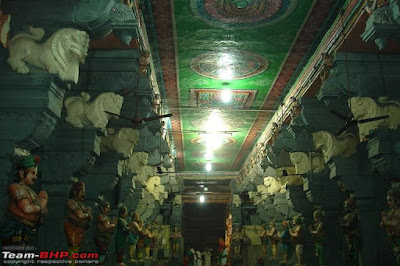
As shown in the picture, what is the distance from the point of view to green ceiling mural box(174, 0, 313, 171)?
730 centimetres

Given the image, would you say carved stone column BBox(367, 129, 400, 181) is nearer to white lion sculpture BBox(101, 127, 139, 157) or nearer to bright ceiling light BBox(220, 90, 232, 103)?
white lion sculpture BBox(101, 127, 139, 157)

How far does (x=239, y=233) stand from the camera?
2166cm

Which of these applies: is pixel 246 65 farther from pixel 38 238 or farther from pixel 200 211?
pixel 200 211

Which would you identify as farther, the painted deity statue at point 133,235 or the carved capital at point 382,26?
the painted deity statue at point 133,235

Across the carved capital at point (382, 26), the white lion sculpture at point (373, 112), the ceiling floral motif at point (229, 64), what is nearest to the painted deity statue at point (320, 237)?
the white lion sculpture at point (373, 112)

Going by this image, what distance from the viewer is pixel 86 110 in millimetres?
6934

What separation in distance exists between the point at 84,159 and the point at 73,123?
69 centimetres

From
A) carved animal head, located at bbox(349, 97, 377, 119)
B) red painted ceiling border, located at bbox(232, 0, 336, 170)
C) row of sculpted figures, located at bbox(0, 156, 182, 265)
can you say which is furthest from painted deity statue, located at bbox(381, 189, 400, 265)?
row of sculpted figures, located at bbox(0, 156, 182, 265)

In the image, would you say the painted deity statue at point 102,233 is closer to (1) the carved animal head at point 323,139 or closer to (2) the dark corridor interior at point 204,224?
(1) the carved animal head at point 323,139

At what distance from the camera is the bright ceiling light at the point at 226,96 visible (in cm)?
1149

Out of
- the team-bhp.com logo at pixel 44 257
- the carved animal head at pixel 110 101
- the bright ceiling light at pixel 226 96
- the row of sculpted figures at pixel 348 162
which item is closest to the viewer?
the team-bhp.com logo at pixel 44 257

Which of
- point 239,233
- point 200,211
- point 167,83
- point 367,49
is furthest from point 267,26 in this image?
point 200,211

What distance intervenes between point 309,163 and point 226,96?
10.5 ft

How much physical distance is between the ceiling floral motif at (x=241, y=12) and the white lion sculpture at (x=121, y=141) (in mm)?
2786
